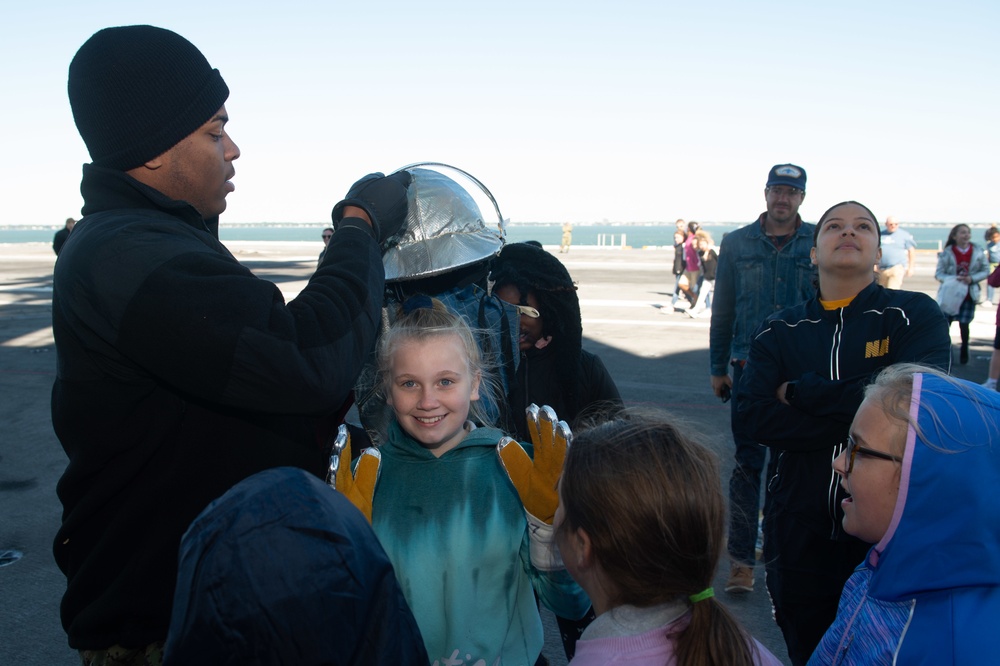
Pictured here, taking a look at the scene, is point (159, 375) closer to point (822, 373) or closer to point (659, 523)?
point (659, 523)

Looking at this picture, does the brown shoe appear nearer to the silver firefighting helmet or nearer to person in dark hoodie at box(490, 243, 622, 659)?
person in dark hoodie at box(490, 243, 622, 659)

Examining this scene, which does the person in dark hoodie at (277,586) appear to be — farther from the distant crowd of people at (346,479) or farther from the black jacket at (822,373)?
the black jacket at (822,373)

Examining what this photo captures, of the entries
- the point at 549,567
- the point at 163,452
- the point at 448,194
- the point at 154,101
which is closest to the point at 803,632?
the point at 549,567

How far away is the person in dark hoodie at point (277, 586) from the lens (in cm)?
69

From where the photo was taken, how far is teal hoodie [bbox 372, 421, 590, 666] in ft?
5.52

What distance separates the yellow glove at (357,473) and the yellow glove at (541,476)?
30 centimetres

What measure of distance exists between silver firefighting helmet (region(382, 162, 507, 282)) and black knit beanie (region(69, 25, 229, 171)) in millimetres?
776

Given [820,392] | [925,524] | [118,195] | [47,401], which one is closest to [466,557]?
[925,524]

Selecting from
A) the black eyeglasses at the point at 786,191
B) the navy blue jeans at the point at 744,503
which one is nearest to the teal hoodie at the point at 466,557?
the navy blue jeans at the point at 744,503

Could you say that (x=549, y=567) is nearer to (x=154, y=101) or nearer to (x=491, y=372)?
(x=491, y=372)

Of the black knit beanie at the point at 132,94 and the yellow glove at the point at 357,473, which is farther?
the yellow glove at the point at 357,473

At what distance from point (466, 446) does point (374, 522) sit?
0.29 metres

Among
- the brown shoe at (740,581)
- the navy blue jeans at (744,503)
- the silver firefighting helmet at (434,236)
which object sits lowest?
the brown shoe at (740,581)

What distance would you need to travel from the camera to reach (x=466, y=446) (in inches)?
71.4
